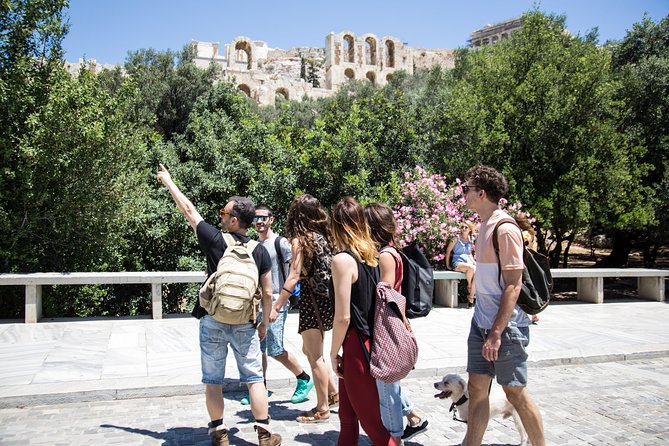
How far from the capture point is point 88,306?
11109 millimetres

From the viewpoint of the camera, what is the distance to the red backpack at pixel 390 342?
10.4 ft

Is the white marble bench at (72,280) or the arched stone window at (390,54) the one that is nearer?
the white marble bench at (72,280)

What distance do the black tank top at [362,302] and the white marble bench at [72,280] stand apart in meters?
5.70

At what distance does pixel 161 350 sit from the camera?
22.2 feet

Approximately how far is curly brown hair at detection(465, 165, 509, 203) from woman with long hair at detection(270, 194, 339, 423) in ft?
4.47

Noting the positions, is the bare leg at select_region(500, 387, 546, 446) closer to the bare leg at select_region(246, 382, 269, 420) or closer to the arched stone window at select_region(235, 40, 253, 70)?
the bare leg at select_region(246, 382, 269, 420)

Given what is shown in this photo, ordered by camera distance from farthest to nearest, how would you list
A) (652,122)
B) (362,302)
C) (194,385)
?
(652,122), (194,385), (362,302)

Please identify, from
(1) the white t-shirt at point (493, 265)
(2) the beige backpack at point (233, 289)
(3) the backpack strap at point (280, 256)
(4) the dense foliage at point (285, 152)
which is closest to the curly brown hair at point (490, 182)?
(1) the white t-shirt at point (493, 265)

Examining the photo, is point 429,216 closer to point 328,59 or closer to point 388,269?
point 388,269

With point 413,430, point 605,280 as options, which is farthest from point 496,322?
point 605,280

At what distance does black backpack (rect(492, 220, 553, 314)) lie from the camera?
354 cm

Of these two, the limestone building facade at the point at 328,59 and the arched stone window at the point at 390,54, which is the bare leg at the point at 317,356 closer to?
the limestone building facade at the point at 328,59

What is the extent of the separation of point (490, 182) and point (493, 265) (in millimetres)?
543

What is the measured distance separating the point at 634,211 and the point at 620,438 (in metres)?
11.8
